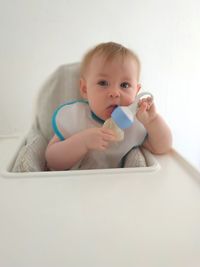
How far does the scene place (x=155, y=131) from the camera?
75cm

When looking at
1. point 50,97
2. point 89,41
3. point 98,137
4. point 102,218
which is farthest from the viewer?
point 89,41

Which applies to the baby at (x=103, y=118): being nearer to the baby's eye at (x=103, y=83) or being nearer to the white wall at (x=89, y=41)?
the baby's eye at (x=103, y=83)

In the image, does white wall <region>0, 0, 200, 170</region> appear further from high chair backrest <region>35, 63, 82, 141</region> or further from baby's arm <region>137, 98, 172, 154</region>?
baby's arm <region>137, 98, 172, 154</region>

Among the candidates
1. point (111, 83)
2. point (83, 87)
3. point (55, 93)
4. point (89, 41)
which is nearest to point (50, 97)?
point (55, 93)

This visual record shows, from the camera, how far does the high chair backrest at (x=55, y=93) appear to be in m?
0.87

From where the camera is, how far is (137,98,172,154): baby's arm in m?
0.73

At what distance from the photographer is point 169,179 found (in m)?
0.57

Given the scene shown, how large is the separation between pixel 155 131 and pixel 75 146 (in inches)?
7.9

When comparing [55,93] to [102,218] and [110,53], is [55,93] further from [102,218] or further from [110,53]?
[102,218]

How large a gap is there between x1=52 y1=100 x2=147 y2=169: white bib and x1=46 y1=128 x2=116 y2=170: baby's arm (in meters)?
0.05

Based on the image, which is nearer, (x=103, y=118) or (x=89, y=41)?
(x=103, y=118)

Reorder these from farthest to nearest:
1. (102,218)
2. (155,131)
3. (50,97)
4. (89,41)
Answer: (89,41) → (50,97) → (155,131) → (102,218)

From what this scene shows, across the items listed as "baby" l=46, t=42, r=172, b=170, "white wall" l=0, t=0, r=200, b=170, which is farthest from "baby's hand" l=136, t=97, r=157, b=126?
"white wall" l=0, t=0, r=200, b=170

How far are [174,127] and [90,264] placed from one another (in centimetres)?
120
